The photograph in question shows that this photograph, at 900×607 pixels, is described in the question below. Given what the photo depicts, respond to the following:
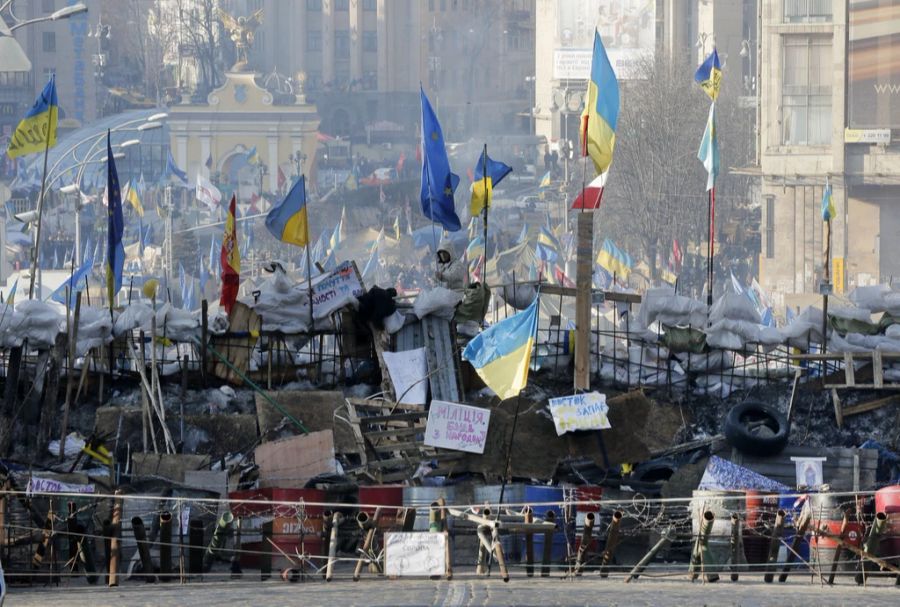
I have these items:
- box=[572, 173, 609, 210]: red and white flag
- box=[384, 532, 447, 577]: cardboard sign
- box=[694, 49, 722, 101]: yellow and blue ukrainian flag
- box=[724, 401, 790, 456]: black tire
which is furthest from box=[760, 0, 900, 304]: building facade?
box=[384, 532, 447, 577]: cardboard sign

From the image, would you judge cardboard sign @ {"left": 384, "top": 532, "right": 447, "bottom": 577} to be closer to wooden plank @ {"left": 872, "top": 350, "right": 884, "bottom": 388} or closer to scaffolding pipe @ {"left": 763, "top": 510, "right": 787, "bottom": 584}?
scaffolding pipe @ {"left": 763, "top": 510, "right": 787, "bottom": 584}

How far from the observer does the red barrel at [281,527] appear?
21.7 m

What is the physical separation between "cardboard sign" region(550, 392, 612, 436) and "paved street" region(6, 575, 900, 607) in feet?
14.9

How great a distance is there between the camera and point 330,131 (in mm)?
130875

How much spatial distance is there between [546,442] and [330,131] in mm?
106326

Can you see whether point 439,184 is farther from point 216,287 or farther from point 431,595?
point 216,287

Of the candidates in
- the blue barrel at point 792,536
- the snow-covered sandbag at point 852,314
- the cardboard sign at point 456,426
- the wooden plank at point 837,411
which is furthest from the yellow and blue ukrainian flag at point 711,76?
the blue barrel at point 792,536

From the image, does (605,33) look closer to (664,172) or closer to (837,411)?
(664,172)

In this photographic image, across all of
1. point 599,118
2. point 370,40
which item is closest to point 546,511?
point 599,118

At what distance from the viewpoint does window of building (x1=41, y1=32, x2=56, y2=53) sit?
116m

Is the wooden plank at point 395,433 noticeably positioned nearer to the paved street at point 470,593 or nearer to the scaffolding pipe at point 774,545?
the paved street at point 470,593

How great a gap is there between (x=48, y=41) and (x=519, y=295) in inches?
3640

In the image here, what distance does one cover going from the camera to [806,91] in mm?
70625

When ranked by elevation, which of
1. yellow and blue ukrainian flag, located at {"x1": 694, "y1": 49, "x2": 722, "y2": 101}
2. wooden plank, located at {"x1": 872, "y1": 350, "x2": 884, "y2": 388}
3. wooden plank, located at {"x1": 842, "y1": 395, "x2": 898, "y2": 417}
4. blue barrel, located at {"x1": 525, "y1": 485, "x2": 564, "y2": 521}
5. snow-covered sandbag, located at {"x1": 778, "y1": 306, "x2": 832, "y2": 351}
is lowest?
blue barrel, located at {"x1": 525, "y1": 485, "x2": 564, "y2": 521}
